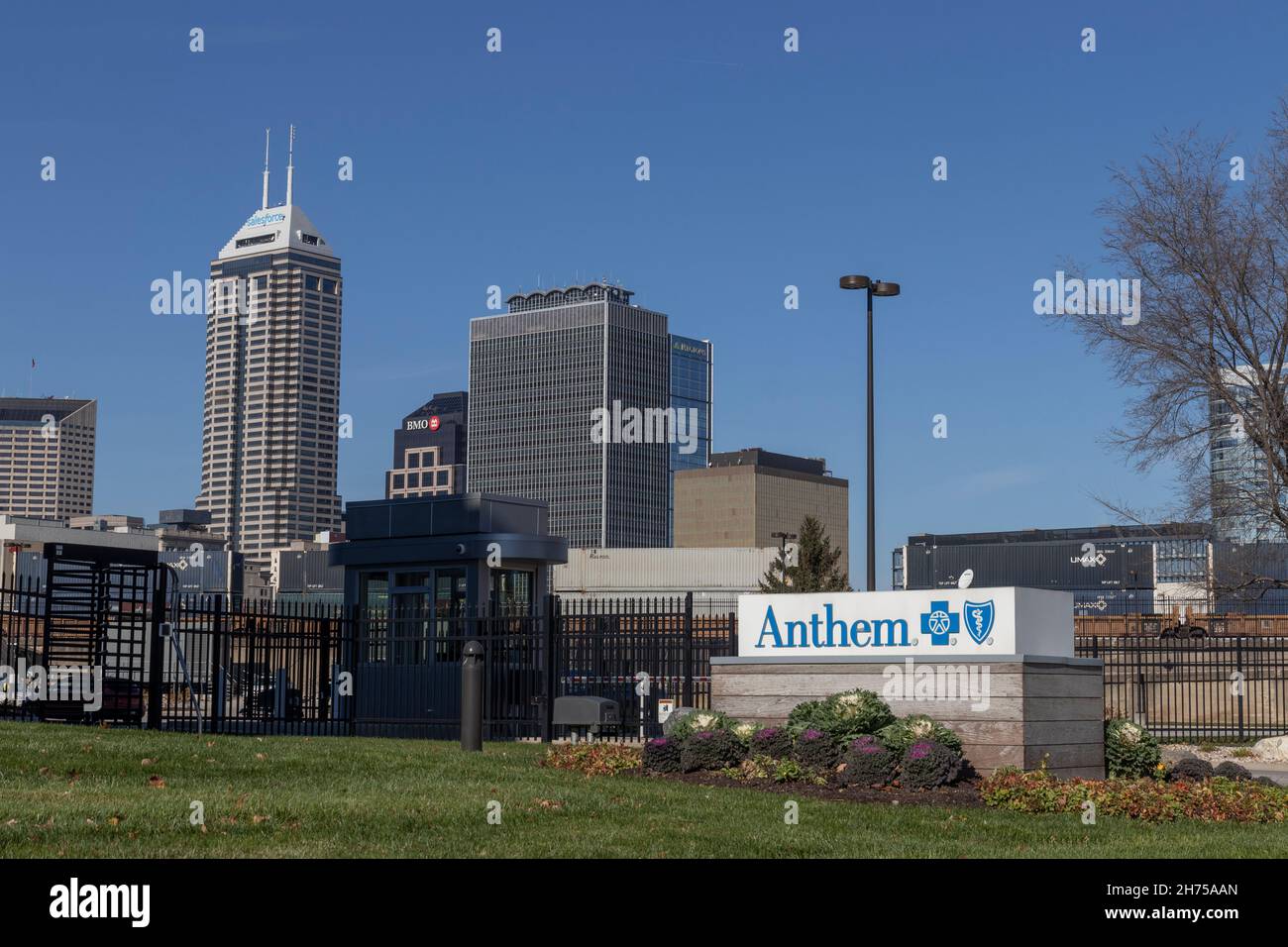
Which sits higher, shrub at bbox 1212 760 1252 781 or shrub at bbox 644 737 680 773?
shrub at bbox 644 737 680 773

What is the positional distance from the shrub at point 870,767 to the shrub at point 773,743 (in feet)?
3.13

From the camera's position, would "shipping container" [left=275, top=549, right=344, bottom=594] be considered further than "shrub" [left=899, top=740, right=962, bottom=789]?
Yes

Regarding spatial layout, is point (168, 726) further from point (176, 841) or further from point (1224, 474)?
point (1224, 474)

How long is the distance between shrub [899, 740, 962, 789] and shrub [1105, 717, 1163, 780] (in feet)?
10.6

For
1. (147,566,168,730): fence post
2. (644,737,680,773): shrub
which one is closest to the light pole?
(644,737,680,773): shrub

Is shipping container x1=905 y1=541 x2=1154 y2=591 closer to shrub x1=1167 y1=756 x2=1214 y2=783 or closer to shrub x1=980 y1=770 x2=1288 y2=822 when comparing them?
shrub x1=1167 y1=756 x2=1214 y2=783

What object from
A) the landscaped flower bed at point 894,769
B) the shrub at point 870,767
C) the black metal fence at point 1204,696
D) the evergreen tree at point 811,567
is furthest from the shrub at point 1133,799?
the evergreen tree at point 811,567

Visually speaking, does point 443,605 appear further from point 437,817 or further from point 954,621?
point 437,817

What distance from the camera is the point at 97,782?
1309cm

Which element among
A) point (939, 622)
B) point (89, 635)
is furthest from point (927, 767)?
point (89, 635)

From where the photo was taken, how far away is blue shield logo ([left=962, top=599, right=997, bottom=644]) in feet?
54.6
